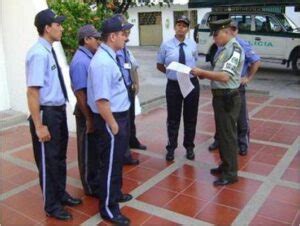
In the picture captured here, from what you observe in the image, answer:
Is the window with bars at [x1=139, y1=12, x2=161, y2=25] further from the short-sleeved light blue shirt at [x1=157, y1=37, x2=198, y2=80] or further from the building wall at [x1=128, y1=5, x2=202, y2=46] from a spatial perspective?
the short-sleeved light blue shirt at [x1=157, y1=37, x2=198, y2=80]

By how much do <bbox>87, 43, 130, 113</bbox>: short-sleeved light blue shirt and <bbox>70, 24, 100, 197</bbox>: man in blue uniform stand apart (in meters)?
0.29

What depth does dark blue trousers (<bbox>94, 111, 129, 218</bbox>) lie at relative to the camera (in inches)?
122

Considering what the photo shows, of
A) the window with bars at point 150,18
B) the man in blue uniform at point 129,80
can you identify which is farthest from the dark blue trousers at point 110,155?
the window with bars at point 150,18

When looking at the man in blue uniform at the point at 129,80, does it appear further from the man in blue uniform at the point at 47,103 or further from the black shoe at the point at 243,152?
the black shoe at the point at 243,152

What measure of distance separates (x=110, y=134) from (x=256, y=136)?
3253mm

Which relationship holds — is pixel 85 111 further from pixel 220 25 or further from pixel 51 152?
pixel 220 25

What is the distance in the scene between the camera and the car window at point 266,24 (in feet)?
37.6

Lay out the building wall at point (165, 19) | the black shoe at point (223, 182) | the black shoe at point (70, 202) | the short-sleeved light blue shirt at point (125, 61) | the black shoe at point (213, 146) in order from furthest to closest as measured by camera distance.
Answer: the building wall at point (165, 19)
the black shoe at point (213, 146)
the short-sleeved light blue shirt at point (125, 61)
the black shoe at point (223, 182)
the black shoe at point (70, 202)

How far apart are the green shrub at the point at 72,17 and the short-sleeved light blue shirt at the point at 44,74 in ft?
8.75

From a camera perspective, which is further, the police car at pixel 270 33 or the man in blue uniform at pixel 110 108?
the police car at pixel 270 33

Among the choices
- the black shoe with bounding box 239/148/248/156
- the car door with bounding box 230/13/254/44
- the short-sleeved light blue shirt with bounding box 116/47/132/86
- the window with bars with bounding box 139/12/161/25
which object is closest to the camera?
the short-sleeved light blue shirt with bounding box 116/47/132/86

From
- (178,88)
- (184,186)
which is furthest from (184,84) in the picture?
(184,186)

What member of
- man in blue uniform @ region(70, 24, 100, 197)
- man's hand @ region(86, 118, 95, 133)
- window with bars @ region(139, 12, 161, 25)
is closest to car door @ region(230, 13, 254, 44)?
man in blue uniform @ region(70, 24, 100, 197)

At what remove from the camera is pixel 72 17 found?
5.74 m
